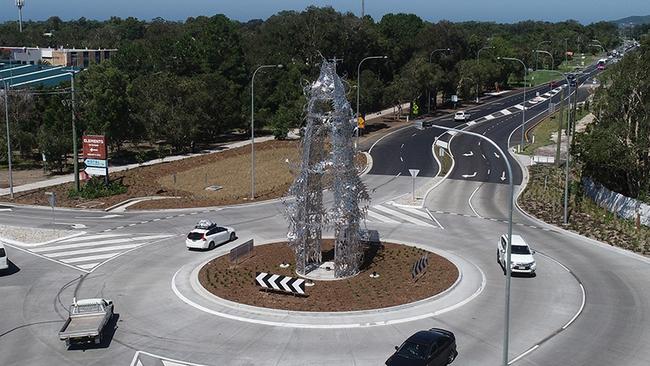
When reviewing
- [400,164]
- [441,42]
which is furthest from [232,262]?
[441,42]

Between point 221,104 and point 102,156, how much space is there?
27206mm

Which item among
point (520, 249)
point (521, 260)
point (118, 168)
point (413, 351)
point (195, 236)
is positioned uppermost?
point (520, 249)

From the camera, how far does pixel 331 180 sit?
101 ft

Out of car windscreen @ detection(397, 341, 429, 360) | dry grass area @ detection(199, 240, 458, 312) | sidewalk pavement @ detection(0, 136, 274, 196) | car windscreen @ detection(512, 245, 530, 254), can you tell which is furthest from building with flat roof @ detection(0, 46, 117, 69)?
car windscreen @ detection(397, 341, 429, 360)

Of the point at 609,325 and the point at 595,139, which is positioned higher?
the point at 595,139

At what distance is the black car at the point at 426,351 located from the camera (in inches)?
820

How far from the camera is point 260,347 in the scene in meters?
23.4

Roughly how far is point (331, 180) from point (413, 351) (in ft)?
36.8

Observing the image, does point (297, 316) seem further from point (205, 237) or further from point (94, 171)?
point (94, 171)

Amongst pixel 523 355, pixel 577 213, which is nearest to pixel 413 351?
pixel 523 355

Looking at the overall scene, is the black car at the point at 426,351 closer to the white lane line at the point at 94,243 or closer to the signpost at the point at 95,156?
the white lane line at the point at 94,243

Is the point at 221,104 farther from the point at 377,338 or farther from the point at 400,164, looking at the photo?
the point at 377,338

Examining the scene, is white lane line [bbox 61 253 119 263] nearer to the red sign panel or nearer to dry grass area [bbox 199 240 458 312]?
dry grass area [bbox 199 240 458 312]

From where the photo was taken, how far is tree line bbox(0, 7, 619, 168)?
68562 millimetres
